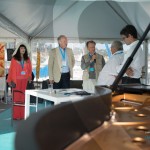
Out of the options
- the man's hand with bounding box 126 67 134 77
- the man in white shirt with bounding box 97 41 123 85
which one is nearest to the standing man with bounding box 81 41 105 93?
the man in white shirt with bounding box 97 41 123 85

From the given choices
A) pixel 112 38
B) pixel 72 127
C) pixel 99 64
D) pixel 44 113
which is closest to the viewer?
pixel 44 113

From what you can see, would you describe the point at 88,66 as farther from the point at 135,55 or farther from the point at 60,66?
the point at 135,55

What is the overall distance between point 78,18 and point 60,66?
3.87m

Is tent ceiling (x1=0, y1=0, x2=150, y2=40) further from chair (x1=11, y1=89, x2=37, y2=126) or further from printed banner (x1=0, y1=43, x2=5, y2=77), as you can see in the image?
chair (x1=11, y1=89, x2=37, y2=126)

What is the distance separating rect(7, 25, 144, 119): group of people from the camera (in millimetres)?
2406

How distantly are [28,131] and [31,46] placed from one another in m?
6.85

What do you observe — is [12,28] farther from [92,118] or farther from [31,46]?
[92,118]

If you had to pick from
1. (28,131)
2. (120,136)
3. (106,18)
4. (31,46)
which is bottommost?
(120,136)

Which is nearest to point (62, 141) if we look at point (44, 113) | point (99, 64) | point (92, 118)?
point (44, 113)

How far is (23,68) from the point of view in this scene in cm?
433

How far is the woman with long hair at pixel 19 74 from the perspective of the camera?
4.30 metres

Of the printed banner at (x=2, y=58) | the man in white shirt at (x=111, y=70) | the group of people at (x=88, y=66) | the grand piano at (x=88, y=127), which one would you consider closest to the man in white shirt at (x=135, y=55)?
the group of people at (x=88, y=66)

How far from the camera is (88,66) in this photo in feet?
12.1

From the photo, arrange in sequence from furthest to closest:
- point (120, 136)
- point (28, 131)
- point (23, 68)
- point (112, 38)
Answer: point (112, 38) < point (23, 68) < point (120, 136) < point (28, 131)
